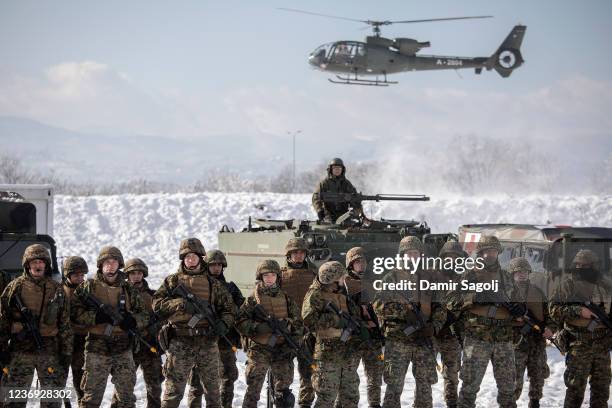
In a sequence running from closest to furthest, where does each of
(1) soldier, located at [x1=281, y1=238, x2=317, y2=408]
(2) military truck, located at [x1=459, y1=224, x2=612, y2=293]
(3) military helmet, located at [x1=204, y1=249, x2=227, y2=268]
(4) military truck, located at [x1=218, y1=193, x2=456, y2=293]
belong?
(3) military helmet, located at [x1=204, y1=249, x2=227, y2=268] < (1) soldier, located at [x1=281, y1=238, x2=317, y2=408] < (2) military truck, located at [x1=459, y1=224, x2=612, y2=293] < (4) military truck, located at [x1=218, y1=193, x2=456, y2=293]

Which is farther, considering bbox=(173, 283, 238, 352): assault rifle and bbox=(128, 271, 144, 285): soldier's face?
bbox=(128, 271, 144, 285): soldier's face

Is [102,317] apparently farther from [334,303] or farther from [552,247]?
[552,247]

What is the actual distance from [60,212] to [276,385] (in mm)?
24582

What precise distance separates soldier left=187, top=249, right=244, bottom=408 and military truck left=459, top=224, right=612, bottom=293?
15.9 ft

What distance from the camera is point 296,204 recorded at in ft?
111

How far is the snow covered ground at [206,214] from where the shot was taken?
31.0 m

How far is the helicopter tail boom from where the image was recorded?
33.0 meters

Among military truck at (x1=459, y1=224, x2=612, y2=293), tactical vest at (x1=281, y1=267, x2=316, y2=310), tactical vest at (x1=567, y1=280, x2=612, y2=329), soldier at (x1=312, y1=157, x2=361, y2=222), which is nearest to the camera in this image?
tactical vest at (x1=567, y1=280, x2=612, y2=329)

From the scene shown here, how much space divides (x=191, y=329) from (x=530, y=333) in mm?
3807

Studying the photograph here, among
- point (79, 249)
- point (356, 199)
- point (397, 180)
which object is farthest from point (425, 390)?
point (397, 180)

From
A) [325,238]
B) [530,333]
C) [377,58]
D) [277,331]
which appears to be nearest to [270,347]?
[277,331]

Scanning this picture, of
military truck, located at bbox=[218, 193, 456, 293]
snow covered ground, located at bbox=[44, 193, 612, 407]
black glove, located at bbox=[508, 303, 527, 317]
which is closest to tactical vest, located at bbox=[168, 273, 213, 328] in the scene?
black glove, located at bbox=[508, 303, 527, 317]

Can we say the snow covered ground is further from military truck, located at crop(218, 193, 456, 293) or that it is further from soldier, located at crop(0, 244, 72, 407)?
soldier, located at crop(0, 244, 72, 407)

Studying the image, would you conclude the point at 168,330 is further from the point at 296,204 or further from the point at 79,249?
the point at 296,204
